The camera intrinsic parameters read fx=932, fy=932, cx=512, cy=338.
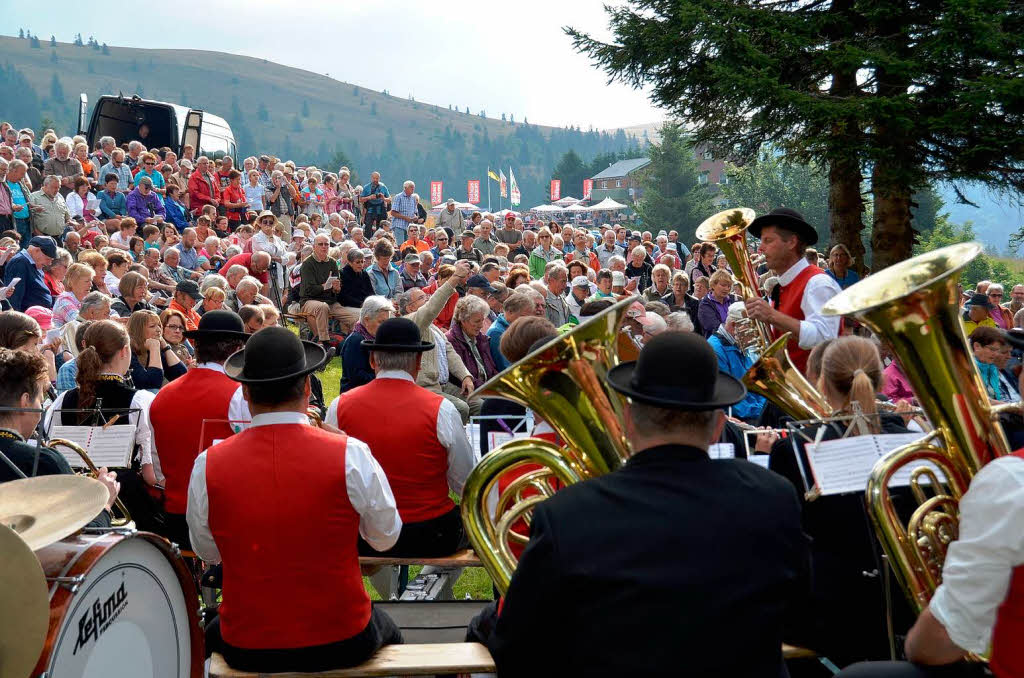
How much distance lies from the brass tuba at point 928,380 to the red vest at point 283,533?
5.92 feet

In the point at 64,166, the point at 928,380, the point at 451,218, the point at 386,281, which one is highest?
the point at 64,166

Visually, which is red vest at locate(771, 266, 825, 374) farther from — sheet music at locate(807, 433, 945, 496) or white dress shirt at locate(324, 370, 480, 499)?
sheet music at locate(807, 433, 945, 496)

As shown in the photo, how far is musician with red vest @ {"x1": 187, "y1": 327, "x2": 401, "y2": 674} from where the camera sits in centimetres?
327

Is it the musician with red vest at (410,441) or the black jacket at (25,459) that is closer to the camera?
the black jacket at (25,459)

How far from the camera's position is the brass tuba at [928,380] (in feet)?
8.75

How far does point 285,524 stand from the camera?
325 cm

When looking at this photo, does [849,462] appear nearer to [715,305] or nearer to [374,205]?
[715,305]

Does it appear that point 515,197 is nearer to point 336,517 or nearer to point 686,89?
point 686,89

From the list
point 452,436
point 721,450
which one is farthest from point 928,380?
point 452,436

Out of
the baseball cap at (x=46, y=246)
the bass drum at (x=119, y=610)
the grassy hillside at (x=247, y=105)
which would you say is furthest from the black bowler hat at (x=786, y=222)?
the grassy hillside at (x=247, y=105)

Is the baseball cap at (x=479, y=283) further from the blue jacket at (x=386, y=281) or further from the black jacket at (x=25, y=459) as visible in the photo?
the black jacket at (x=25, y=459)

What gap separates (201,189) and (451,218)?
5461mm

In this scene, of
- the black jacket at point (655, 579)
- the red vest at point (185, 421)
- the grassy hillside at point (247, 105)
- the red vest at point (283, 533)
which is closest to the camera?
the black jacket at point (655, 579)

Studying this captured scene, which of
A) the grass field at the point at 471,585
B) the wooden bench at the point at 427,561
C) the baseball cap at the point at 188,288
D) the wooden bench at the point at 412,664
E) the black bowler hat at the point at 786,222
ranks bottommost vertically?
the grass field at the point at 471,585
